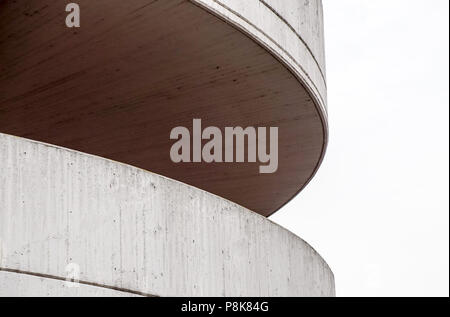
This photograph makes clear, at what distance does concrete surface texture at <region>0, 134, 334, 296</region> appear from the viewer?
23.5 ft

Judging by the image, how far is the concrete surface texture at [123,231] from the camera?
23.5 ft

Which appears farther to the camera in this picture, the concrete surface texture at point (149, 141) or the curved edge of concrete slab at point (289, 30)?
the curved edge of concrete slab at point (289, 30)

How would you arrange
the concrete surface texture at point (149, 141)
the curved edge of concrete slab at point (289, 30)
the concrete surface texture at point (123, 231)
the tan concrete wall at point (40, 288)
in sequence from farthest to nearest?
the curved edge of concrete slab at point (289, 30), the concrete surface texture at point (149, 141), the concrete surface texture at point (123, 231), the tan concrete wall at point (40, 288)

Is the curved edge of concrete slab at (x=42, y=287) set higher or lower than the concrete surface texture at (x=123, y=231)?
lower

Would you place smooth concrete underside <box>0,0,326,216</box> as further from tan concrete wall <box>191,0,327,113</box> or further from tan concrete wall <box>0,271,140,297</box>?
tan concrete wall <box>0,271,140,297</box>

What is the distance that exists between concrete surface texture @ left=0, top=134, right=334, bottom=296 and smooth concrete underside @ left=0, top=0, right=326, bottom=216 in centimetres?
234

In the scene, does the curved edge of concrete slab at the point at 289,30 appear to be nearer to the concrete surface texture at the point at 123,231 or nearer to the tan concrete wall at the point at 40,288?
the concrete surface texture at the point at 123,231

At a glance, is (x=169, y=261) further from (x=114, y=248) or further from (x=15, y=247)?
(x=15, y=247)

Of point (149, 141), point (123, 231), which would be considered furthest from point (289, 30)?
point (123, 231)

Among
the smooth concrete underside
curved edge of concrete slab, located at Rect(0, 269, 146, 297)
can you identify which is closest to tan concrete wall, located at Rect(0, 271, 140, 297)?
curved edge of concrete slab, located at Rect(0, 269, 146, 297)

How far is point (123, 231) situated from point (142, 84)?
438 cm

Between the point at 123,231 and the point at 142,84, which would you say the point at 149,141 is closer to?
the point at 142,84

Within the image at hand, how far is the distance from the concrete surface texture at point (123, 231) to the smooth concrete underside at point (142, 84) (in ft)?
7.69

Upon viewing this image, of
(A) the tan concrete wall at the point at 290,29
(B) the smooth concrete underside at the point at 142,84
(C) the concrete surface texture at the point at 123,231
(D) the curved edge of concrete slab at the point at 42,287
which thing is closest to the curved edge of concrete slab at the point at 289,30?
(A) the tan concrete wall at the point at 290,29
